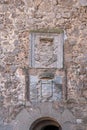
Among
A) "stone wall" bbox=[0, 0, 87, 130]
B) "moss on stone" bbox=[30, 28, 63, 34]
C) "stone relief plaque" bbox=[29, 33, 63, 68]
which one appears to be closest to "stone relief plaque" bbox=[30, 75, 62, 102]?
"stone wall" bbox=[0, 0, 87, 130]

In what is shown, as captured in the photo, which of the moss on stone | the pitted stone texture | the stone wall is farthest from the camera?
the moss on stone

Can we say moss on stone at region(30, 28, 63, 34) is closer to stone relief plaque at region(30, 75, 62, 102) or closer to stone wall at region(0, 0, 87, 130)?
stone wall at region(0, 0, 87, 130)

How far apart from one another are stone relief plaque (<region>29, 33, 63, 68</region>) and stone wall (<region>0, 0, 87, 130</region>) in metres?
0.10

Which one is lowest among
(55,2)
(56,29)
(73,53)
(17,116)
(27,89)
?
(17,116)

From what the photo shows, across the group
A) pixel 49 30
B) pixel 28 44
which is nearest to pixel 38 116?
pixel 28 44

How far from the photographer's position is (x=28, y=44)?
7.20m

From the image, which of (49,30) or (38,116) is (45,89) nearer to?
(38,116)

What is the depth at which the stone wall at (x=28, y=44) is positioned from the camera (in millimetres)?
7090

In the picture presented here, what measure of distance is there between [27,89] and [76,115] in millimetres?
991

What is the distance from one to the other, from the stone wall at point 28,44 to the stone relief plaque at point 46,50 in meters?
0.10

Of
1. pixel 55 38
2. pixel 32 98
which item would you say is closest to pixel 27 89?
pixel 32 98

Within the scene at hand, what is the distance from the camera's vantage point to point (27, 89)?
711 centimetres

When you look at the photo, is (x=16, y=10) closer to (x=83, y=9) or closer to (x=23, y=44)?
(x=23, y=44)

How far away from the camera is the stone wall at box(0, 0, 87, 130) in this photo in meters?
7.09
